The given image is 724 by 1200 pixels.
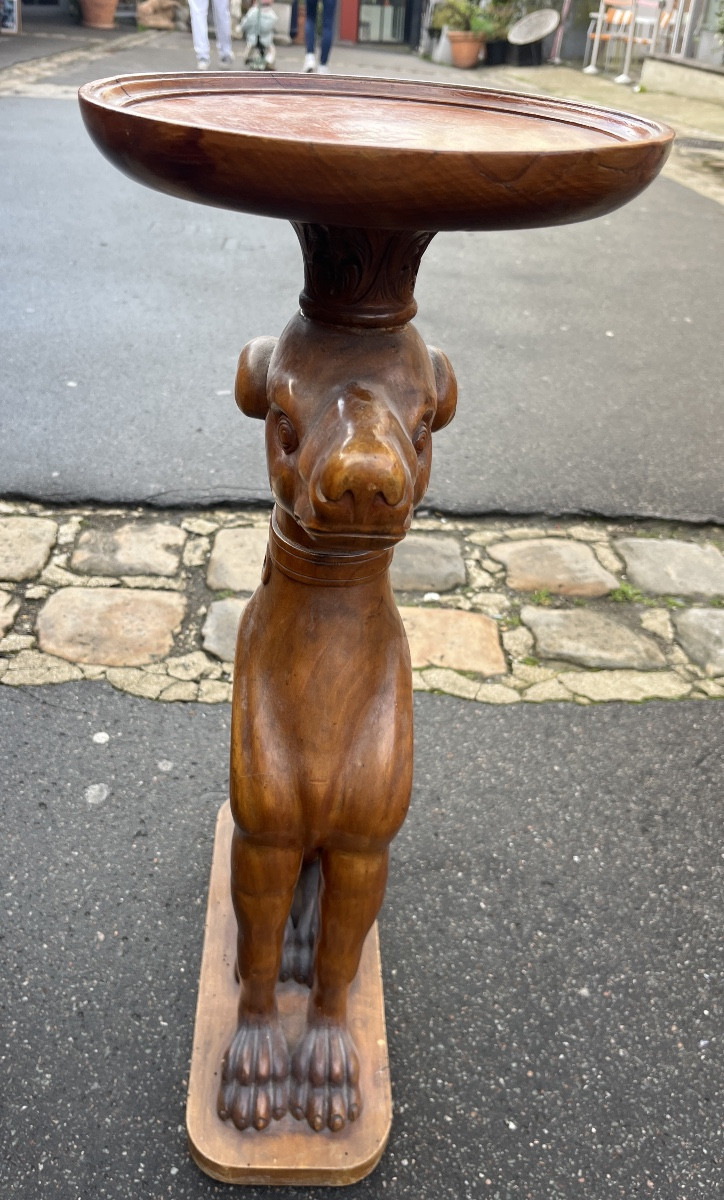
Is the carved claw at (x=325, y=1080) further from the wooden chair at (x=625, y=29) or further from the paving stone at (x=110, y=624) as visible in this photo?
the wooden chair at (x=625, y=29)

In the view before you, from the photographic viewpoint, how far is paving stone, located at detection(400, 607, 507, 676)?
105 inches

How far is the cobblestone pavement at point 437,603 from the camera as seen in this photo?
259 centimetres

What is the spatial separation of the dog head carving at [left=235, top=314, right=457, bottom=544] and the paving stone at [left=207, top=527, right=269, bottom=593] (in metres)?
1.51

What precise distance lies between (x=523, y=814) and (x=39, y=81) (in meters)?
11.2

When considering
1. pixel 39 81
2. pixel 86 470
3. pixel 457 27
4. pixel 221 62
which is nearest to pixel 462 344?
pixel 86 470

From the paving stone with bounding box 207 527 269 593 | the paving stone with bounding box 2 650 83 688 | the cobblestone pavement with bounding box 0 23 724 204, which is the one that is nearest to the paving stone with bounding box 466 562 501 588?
the paving stone with bounding box 207 527 269 593

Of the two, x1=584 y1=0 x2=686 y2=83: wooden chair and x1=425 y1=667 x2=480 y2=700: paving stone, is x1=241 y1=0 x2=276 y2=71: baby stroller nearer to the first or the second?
x1=584 y1=0 x2=686 y2=83: wooden chair

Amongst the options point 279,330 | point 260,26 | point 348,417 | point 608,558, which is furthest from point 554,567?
point 260,26

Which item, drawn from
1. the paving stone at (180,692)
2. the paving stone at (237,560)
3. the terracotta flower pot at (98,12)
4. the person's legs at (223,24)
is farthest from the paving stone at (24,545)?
the terracotta flower pot at (98,12)

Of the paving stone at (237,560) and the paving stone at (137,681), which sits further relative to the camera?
the paving stone at (237,560)

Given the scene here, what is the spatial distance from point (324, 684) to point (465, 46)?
17.8 m

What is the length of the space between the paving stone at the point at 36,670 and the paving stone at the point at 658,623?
1619mm

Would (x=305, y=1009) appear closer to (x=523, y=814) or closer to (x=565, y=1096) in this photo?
(x=565, y=1096)

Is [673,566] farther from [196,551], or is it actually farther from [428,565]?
[196,551]
